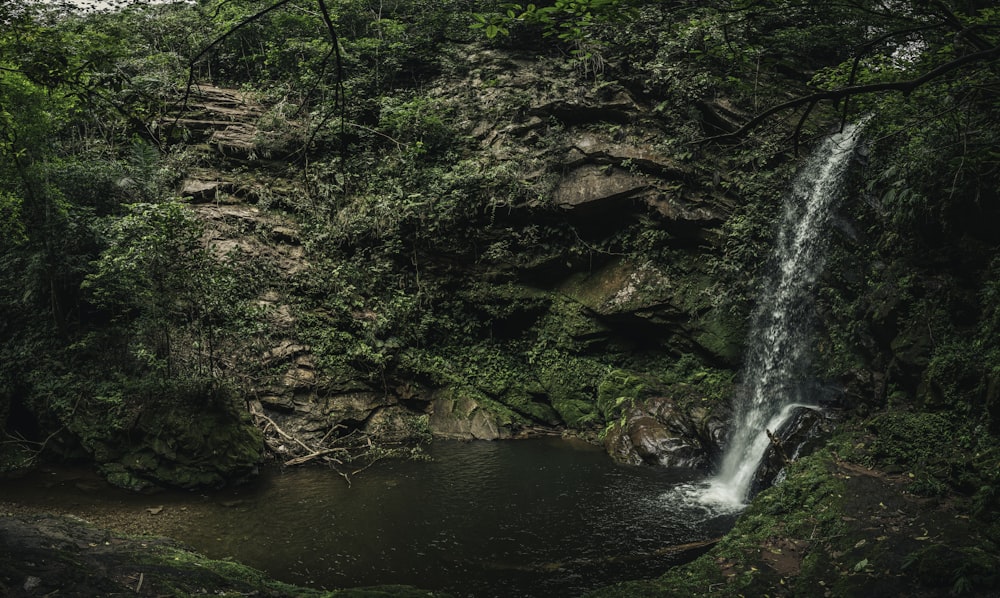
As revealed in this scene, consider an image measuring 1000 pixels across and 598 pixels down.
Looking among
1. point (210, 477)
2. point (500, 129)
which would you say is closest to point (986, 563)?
point (210, 477)

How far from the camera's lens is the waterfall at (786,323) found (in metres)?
10.9

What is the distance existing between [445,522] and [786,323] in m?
8.76

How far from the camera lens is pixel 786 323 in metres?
12.3

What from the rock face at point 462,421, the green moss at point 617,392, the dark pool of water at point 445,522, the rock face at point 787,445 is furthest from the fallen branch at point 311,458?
the rock face at point 787,445

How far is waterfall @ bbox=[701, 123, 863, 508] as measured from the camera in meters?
10.9

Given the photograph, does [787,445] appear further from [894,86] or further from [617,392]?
[894,86]

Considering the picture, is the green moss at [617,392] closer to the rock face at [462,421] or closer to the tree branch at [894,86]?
the rock face at [462,421]

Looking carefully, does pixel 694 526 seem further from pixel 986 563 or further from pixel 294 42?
pixel 294 42

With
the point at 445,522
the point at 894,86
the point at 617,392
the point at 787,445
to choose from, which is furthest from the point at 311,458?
the point at 894,86

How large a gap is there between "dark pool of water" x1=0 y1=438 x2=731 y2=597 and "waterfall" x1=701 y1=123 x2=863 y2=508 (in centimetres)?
152

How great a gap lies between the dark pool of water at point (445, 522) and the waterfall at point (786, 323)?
5.00 feet

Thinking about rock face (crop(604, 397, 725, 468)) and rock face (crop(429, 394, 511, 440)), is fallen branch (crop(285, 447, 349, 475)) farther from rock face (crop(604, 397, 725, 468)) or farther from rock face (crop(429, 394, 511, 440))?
rock face (crop(604, 397, 725, 468))

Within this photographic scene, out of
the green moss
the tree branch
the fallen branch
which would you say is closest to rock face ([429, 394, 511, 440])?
the green moss

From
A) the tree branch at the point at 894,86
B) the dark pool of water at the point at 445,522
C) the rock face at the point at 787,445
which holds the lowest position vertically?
the dark pool of water at the point at 445,522
